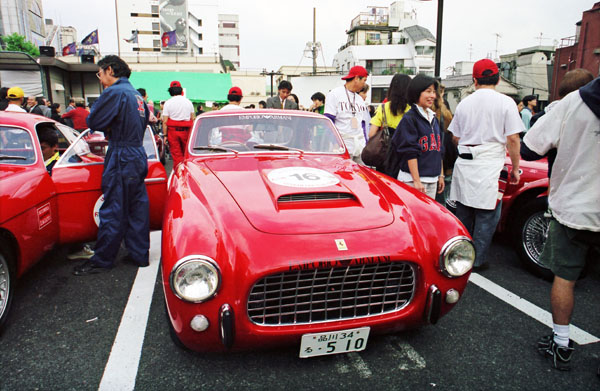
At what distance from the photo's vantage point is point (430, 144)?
11.2ft

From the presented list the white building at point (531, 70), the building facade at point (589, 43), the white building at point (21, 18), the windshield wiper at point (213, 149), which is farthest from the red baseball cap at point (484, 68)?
the white building at point (21, 18)

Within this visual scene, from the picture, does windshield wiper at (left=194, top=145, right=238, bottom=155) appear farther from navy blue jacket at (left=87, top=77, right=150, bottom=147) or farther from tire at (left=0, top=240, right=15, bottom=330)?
tire at (left=0, top=240, right=15, bottom=330)

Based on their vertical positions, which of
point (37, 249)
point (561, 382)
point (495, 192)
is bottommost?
point (561, 382)

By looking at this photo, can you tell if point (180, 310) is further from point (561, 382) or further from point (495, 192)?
point (495, 192)

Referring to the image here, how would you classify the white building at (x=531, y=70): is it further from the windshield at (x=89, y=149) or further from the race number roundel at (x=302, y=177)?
the race number roundel at (x=302, y=177)

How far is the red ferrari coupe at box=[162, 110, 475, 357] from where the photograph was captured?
6.02ft

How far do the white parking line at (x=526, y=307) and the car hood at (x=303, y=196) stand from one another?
148 cm

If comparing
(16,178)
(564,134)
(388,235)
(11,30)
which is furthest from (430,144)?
(11,30)

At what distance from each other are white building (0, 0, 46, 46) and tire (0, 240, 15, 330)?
9823 cm

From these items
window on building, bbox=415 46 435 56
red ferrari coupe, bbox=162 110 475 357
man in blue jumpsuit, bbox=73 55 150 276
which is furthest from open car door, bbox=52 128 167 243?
window on building, bbox=415 46 435 56

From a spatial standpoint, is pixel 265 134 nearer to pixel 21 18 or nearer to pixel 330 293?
pixel 330 293

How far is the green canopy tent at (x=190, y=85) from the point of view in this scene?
2258 cm

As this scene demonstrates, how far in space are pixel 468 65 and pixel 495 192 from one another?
5800cm

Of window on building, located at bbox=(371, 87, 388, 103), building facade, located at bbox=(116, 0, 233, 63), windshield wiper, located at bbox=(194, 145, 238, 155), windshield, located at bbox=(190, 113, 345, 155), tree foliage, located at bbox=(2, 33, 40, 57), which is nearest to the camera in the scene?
windshield wiper, located at bbox=(194, 145, 238, 155)
